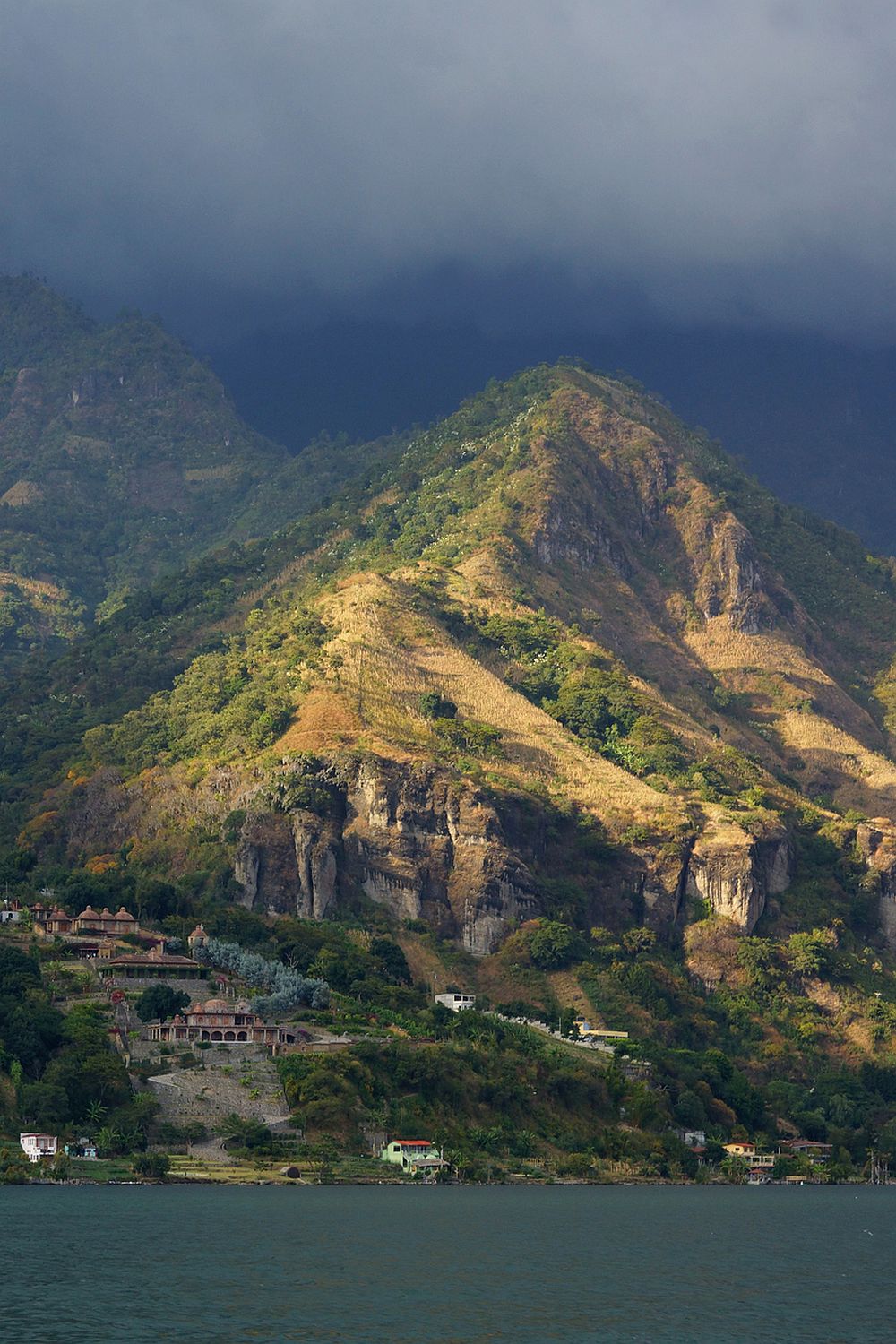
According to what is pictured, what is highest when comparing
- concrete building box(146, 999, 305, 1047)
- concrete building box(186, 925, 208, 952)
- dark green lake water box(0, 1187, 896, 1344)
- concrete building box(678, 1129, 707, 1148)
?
concrete building box(186, 925, 208, 952)

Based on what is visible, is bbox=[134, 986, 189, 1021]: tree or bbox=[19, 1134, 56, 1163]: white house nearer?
bbox=[19, 1134, 56, 1163]: white house

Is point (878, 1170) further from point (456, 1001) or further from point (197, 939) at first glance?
point (197, 939)

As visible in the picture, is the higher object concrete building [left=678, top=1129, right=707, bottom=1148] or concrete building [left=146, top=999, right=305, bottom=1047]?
concrete building [left=146, top=999, right=305, bottom=1047]

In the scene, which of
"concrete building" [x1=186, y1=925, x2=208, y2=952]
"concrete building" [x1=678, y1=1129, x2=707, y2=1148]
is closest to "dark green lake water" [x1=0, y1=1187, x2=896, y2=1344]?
"concrete building" [x1=678, y1=1129, x2=707, y2=1148]

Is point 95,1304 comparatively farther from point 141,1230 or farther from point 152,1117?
point 152,1117

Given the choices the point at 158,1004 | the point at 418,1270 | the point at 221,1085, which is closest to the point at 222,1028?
the point at 158,1004

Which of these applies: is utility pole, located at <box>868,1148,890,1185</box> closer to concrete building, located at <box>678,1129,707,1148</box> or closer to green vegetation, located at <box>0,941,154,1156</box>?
concrete building, located at <box>678,1129,707,1148</box>

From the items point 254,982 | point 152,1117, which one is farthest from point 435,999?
point 152,1117
